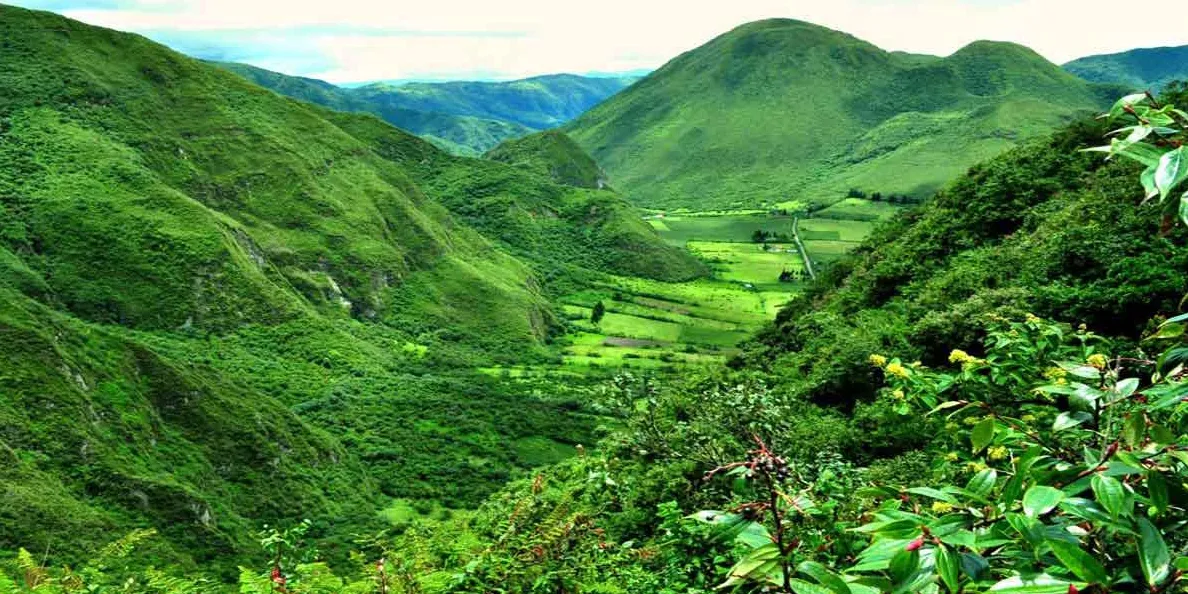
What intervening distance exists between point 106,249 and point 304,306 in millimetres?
30584

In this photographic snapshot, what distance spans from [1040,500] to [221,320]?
12697cm

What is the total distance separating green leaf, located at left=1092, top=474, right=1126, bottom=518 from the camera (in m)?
2.53

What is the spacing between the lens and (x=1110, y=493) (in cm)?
256

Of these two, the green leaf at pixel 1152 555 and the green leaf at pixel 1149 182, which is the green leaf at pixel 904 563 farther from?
the green leaf at pixel 1149 182

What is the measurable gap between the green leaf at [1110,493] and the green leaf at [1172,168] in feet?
3.42

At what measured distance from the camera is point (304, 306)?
127812 millimetres

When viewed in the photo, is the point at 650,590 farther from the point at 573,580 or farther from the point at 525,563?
the point at 525,563

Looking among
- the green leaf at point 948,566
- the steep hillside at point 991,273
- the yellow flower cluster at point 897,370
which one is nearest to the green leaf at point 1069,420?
the green leaf at point 948,566

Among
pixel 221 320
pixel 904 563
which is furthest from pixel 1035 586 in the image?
pixel 221 320

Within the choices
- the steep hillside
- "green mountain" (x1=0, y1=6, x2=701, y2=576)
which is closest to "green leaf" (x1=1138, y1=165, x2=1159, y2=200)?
the steep hillside

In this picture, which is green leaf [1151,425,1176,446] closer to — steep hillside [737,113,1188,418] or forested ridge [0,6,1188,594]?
forested ridge [0,6,1188,594]

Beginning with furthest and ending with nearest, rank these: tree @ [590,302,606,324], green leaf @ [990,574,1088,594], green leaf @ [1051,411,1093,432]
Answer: tree @ [590,302,606,324] < green leaf @ [1051,411,1093,432] < green leaf @ [990,574,1088,594]

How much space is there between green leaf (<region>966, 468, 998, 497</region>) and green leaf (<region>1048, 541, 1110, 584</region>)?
1.52ft

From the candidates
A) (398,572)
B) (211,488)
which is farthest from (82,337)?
(398,572)
